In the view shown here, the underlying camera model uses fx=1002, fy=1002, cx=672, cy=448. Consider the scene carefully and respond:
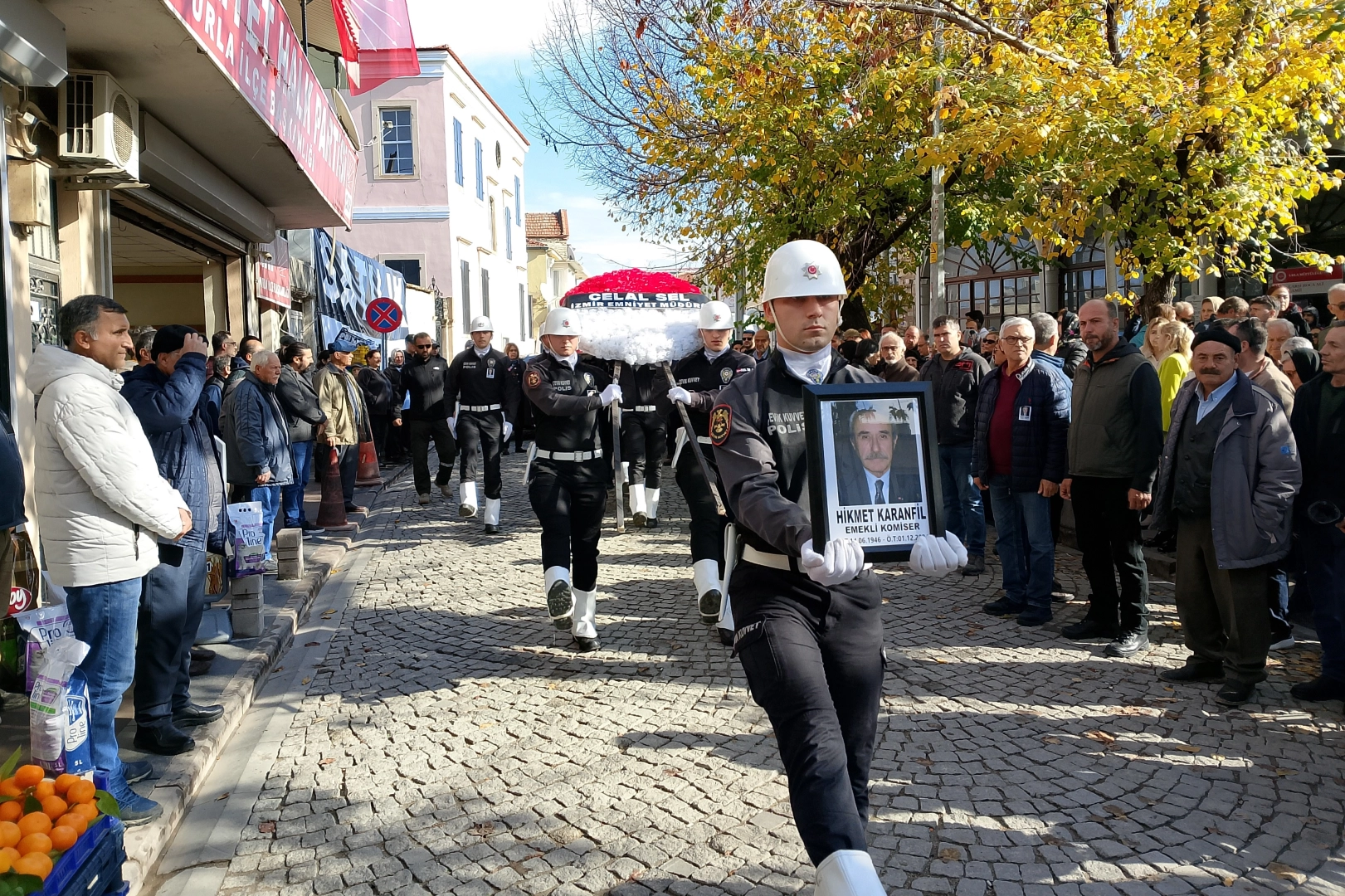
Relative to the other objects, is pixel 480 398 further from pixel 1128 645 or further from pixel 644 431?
pixel 1128 645

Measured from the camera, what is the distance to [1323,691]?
5.23 m

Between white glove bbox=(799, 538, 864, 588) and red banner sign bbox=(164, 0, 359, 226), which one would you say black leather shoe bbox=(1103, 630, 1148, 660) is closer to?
white glove bbox=(799, 538, 864, 588)

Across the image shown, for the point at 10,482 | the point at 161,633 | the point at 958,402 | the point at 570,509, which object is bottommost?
the point at 161,633

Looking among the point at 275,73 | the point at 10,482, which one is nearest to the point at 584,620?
the point at 10,482

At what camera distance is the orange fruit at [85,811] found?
3.11m

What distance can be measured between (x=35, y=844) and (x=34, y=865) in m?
0.13

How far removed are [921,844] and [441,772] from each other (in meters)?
2.14

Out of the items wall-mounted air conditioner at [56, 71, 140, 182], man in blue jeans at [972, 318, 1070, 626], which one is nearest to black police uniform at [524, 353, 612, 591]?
man in blue jeans at [972, 318, 1070, 626]

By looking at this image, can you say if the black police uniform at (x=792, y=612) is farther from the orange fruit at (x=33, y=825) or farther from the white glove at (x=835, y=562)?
the orange fruit at (x=33, y=825)

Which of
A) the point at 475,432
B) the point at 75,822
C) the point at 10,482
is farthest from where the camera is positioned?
the point at 475,432

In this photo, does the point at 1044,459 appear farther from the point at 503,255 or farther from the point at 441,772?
the point at 503,255

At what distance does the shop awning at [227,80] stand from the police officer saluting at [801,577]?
16.8 feet

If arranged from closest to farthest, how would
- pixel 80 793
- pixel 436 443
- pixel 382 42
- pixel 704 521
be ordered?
pixel 80 793 < pixel 704 521 < pixel 436 443 < pixel 382 42

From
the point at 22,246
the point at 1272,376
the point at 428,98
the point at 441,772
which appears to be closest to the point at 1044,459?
the point at 1272,376
